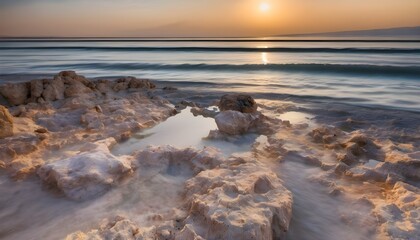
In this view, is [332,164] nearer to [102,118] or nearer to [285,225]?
[285,225]

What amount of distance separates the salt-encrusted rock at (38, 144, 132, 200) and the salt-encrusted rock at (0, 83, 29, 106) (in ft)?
10.9

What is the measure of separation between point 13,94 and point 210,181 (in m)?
4.73

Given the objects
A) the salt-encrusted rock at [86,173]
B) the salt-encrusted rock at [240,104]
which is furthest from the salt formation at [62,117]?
the salt-encrusted rock at [240,104]

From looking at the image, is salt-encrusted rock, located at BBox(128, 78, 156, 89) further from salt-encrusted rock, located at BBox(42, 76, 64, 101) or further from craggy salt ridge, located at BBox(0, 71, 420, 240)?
craggy salt ridge, located at BBox(0, 71, 420, 240)

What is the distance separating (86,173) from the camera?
251 cm

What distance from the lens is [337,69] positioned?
15.7 metres

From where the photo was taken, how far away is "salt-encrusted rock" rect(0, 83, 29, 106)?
17.2 feet

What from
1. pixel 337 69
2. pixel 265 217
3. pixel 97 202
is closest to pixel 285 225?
pixel 265 217

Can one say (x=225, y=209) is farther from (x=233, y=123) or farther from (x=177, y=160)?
(x=233, y=123)

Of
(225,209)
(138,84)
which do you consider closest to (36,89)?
(138,84)

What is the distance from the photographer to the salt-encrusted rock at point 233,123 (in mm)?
3970

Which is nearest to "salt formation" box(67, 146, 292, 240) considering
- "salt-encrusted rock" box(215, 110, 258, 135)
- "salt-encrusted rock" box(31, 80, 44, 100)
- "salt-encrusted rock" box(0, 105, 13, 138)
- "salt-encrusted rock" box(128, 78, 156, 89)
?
"salt-encrusted rock" box(215, 110, 258, 135)

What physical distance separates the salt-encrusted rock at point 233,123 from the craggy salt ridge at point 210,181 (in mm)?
16

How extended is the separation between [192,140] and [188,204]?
1.77 meters
